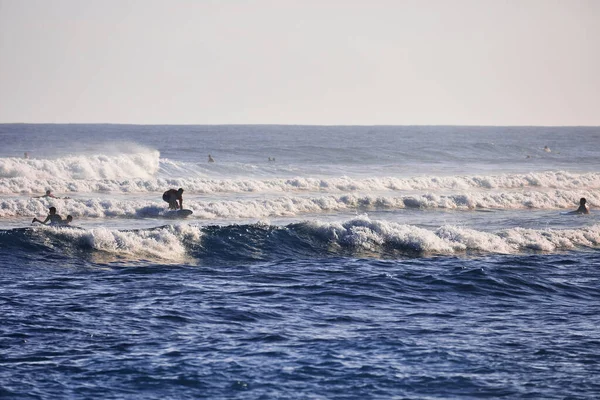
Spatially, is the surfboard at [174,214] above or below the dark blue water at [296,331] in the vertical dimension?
above

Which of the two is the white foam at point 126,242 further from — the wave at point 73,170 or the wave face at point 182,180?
the wave at point 73,170

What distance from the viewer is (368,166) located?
221ft

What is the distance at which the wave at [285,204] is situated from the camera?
33.9 meters

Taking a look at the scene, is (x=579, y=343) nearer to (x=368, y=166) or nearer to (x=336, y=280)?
(x=336, y=280)

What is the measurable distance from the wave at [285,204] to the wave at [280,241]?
29.4 feet

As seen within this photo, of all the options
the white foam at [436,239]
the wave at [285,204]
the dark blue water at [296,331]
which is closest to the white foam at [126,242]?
the dark blue water at [296,331]

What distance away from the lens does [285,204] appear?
37625mm

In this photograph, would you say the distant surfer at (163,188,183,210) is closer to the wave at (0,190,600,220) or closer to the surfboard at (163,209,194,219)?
the surfboard at (163,209,194,219)

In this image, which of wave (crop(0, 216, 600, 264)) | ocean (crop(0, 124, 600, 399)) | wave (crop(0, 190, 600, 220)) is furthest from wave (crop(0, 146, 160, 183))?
wave (crop(0, 216, 600, 264))

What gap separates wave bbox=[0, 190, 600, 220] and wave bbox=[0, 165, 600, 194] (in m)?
4.67

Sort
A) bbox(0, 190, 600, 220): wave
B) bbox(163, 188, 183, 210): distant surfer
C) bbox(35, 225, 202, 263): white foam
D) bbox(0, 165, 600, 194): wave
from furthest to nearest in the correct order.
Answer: bbox(0, 165, 600, 194): wave, bbox(0, 190, 600, 220): wave, bbox(163, 188, 183, 210): distant surfer, bbox(35, 225, 202, 263): white foam

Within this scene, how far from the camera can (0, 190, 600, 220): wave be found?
111 feet

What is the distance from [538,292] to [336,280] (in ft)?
15.8

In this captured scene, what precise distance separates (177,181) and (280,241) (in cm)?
2149
